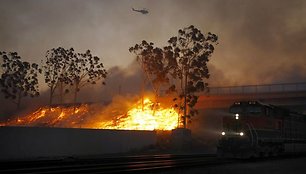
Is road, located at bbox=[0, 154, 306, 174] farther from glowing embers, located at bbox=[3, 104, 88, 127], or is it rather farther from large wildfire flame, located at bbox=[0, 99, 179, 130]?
glowing embers, located at bbox=[3, 104, 88, 127]

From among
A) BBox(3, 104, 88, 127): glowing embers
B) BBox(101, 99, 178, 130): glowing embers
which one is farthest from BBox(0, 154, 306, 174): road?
BBox(3, 104, 88, 127): glowing embers

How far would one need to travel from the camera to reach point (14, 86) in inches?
3622

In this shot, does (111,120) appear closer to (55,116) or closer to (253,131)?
(55,116)

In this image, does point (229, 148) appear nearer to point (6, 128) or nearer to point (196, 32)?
point (6, 128)

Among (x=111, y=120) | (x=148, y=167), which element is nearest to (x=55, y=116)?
(x=111, y=120)

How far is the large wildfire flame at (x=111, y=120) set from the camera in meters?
70.2

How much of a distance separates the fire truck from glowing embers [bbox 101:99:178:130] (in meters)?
34.5

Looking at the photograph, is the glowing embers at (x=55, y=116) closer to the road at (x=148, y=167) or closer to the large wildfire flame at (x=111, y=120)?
the large wildfire flame at (x=111, y=120)

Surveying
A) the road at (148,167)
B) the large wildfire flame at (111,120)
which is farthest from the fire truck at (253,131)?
the large wildfire flame at (111,120)

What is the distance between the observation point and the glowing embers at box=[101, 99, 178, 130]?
68.9 m

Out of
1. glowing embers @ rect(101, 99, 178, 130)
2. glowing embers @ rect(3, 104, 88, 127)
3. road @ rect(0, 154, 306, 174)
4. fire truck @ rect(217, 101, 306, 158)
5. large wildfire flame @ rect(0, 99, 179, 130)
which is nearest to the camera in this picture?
road @ rect(0, 154, 306, 174)

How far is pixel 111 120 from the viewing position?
8456 cm

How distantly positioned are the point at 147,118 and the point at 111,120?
14.9 metres

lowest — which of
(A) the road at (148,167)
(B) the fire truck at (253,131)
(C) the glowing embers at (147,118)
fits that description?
(A) the road at (148,167)
